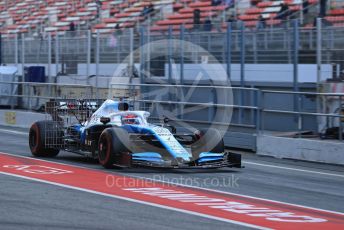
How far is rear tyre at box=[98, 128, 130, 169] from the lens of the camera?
493 inches

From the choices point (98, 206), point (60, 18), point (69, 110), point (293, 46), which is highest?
point (60, 18)

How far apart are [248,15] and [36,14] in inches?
794

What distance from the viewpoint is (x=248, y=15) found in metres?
30.2

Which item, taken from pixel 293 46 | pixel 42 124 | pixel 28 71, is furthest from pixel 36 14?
pixel 42 124

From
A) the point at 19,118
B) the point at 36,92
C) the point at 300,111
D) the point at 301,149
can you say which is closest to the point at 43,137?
the point at 301,149

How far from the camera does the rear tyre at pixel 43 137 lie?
1473 centimetres

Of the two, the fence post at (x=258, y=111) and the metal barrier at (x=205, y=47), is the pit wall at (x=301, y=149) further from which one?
the metal barrier at (x=205, y=47)

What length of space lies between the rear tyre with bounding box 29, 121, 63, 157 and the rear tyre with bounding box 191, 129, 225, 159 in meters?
3.03

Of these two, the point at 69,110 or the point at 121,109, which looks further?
the point at 69,110

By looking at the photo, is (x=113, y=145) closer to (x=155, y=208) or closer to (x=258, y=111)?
(x=155, y=208)

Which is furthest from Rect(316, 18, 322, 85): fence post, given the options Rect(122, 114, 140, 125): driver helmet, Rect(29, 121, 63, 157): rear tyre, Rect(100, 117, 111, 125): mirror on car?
Rect(29, 121, 63, 157): rear tyre

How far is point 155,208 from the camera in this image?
9.23 meters

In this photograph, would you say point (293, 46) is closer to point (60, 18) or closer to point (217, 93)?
point (217, 93)

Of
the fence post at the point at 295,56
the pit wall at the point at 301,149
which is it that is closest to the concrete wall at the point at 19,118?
the pit wall at the point at 301,149
